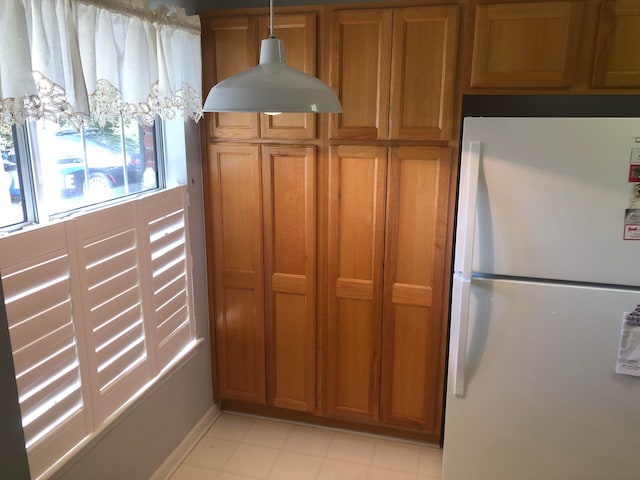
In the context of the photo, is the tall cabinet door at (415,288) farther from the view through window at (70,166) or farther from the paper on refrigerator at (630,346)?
the view through window at (70,166)

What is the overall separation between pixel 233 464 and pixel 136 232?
1.22 metres

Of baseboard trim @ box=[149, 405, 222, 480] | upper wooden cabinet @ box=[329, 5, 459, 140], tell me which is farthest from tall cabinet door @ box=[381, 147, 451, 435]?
baseboard trim @ box=[149, 405, 222, 480]

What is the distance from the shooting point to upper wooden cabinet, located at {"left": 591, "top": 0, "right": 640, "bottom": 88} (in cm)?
180

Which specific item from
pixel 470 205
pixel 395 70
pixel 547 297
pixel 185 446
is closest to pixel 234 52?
Result: pixel 395 70

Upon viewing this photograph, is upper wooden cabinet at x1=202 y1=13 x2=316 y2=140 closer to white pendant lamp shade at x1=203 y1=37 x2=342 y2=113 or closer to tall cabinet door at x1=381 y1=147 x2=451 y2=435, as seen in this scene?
tall cabinet door at x1=381 y1=147 x2=451 y2=435

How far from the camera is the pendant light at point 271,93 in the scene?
1175 millimetres

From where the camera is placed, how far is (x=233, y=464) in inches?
98.0

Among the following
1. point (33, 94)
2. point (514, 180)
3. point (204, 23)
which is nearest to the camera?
point (33, 94)

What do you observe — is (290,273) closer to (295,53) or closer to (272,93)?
(295,53)

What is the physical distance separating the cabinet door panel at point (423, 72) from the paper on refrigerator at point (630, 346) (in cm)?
95

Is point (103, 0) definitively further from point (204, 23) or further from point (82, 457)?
point (82, 457)

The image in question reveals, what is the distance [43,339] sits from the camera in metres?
1.62

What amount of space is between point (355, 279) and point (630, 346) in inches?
44.0

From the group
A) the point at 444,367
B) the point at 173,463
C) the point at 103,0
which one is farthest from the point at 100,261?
the point at 444,367
